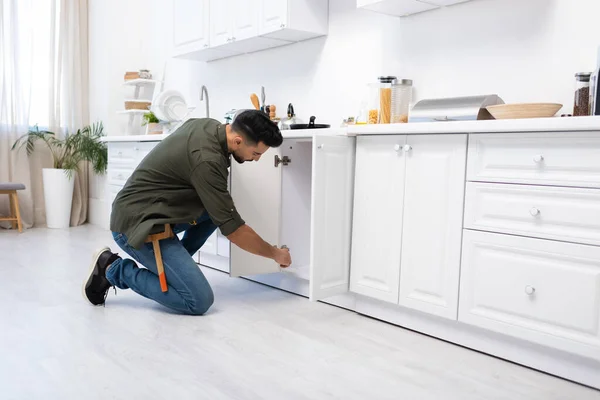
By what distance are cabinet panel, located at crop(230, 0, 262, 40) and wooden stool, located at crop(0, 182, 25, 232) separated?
2526 mm

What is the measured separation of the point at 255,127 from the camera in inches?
87.2

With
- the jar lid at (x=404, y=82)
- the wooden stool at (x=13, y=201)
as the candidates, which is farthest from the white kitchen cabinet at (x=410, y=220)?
the wooden stool at (x=13, y=201)

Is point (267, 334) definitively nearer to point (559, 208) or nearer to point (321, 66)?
point (559, 208)

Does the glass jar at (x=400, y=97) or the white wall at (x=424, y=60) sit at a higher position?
the white wall at (x=424, y=60)

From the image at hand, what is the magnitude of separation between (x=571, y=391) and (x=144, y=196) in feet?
5.75

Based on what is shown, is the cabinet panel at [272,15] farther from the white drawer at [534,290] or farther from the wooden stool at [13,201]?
the wooden stool at [13,201]

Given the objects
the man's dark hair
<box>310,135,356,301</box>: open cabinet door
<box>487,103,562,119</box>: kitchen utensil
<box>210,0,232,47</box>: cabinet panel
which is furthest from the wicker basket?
<box>487,103,562,119</box>: kitchen utensil

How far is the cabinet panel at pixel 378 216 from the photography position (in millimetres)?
2211

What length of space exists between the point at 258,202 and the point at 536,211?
1.30 metres

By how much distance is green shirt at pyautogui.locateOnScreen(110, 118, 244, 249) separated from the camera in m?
2.18

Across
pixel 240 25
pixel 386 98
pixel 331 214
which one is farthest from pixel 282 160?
pixel 240 25

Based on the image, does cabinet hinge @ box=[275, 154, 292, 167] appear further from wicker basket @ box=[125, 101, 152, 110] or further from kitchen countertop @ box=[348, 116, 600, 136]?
wicker basket @ box=[125, 101, 152, 110]

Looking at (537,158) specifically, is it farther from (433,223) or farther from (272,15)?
(272,15)

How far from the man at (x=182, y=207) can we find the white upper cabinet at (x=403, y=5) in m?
0.84
